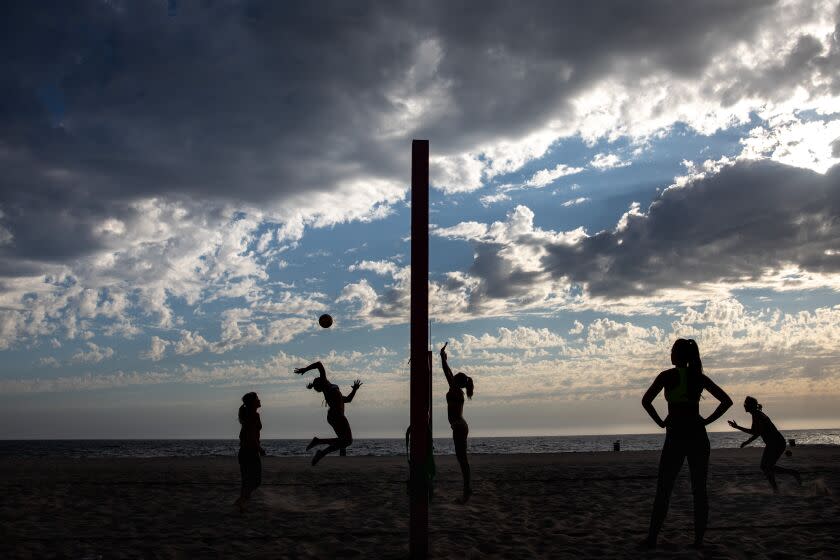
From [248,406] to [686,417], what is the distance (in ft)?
22.2

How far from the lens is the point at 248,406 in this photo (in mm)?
10562

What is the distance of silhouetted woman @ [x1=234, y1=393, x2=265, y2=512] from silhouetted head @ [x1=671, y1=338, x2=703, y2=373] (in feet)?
21.6

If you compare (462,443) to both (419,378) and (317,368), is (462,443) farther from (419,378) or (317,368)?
(419,378)

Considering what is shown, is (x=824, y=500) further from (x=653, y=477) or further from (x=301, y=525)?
(x=301, y=525)

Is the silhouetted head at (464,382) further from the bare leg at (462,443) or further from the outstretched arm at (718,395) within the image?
the outstretched arm at (718,395)

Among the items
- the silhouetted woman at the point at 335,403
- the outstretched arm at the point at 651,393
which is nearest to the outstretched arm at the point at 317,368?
the silhouetted woman at the point at 335,403

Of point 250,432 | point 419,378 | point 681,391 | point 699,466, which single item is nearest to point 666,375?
point 681,391

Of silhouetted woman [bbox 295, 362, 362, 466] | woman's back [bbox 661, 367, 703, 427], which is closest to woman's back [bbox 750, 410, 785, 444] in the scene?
woman's back [bbox 661, 367, 703, 427]

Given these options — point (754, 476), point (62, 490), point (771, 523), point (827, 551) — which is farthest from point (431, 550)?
point (754, 476)

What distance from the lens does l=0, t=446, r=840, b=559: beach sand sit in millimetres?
7176

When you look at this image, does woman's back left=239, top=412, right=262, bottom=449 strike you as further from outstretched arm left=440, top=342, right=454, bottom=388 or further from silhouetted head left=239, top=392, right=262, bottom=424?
outstretched arm left=440, top=342, right=454, bottom=388

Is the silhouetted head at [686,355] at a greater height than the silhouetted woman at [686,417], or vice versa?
the silhouetted head at [686,355]

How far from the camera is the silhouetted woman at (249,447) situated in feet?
34.1

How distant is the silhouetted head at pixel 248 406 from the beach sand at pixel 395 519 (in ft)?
4.84
